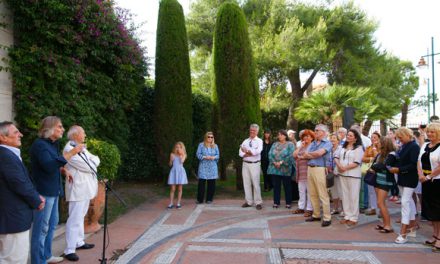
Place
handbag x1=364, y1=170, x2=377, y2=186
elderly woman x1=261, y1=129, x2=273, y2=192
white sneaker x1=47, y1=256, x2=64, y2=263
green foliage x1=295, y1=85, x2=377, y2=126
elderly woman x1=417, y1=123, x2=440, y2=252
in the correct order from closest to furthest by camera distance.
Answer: white sneaker x1=47, y1=256, x2=64, y2=263 < elderly woman x1=417, y1=123, x2=440, y2=252 < handbag x1=364, y1=170, x2=377, y2=186 < elderly woman x1=261, y1=129, x2=273, y2=192 < green foliage x1=295, y1=85, x2=377, y2=126

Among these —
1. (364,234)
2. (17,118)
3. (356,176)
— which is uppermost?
(17,118)

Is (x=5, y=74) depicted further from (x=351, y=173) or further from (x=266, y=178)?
(x=266, y=178)

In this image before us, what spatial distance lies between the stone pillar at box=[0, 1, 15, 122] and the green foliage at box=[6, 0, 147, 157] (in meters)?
0.09

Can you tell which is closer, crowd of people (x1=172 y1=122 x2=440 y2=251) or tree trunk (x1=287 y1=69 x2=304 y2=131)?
crowd of people (x1=172 y1=122 x2=440 y2=251)

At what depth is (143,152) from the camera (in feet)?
36.9

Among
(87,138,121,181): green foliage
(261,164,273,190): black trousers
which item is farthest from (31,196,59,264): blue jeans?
(261,164,273,190): black trousers

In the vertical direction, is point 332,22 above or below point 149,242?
above

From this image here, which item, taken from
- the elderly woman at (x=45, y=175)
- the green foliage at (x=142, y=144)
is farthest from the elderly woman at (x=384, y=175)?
the green foliage at (x=142, y=144)

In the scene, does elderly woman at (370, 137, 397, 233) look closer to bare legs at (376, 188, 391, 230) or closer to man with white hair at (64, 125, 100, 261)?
bare legs at (376, 188, 391, 230)

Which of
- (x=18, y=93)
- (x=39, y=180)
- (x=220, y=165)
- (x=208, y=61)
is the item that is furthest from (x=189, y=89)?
(x=208, y=61)

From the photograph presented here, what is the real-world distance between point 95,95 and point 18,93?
78.7 inches

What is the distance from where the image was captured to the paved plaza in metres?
4.80

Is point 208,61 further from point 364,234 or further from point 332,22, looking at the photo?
point 364,234

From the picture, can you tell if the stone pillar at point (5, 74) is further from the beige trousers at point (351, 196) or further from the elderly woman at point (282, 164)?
the beige trousers at point (351, 196)
